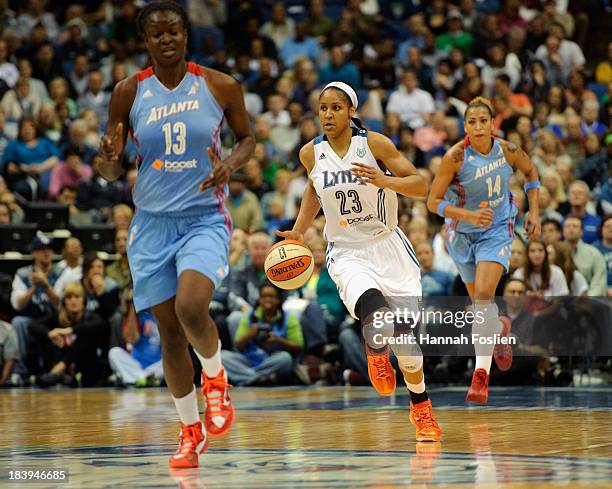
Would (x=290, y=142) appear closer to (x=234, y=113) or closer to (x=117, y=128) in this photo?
(x=234, y=113)

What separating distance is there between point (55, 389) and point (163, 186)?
7599 millimetres

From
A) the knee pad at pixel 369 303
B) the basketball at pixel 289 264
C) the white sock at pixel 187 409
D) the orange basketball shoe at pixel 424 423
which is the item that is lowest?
the orange basketball shoe at pixel 424 423

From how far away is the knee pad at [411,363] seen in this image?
7.40 metres

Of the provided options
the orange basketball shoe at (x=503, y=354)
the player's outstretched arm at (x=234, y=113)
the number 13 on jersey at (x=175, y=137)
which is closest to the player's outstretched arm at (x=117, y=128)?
the number 13 on jersey at (x=175, y=137)

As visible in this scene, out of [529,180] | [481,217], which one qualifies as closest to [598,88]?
[529,180]

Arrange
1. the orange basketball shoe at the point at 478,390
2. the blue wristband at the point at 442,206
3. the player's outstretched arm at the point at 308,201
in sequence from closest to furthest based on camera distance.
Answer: the player's outstretched arm at the point at 308,201 < the orange basketball shoe at the point at 478,390 < the blue wristband at the point at 442,206

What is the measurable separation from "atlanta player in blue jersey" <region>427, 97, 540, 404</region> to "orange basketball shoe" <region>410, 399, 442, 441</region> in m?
2.10

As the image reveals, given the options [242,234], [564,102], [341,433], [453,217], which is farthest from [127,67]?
[341,433]

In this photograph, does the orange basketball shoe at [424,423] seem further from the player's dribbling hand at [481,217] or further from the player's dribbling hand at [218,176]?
the player's dribbling hand at [481,217]

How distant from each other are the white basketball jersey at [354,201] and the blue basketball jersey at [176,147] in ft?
5.85

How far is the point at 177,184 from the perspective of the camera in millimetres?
6055

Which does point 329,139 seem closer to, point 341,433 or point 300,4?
point 341,433

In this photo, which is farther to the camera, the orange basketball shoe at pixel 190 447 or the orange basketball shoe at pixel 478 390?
the orange basketball shoe at pixel 478 390

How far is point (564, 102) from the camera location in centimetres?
1652
